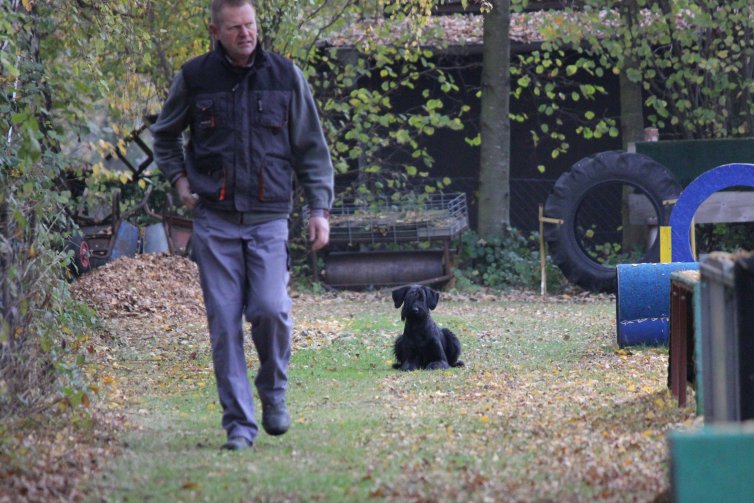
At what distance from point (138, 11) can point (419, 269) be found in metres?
6.83

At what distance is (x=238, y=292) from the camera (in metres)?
5.54

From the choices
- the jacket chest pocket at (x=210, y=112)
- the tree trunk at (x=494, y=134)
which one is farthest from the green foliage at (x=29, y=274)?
the tree trunk at (x=494, y=134)

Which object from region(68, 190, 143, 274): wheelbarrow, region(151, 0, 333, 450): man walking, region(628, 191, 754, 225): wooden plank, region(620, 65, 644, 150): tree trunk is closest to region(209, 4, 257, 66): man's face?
region(151, 0, 333, 450): man walking

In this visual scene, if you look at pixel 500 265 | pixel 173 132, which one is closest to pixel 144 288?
pixel 500 265

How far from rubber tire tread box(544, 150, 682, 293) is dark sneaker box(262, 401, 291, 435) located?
1111cm

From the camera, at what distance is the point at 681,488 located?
10.1 ft

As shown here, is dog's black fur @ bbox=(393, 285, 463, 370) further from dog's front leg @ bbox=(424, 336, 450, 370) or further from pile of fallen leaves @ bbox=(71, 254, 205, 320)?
pile of fallen leaves @ bbox=(71, 254, 205, 320)

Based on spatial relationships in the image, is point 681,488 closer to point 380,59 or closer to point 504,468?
point 504,468

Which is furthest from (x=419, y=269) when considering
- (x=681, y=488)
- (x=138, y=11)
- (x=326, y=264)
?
(x=681, y=488)

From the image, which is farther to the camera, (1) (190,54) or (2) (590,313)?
(1) (190,54)

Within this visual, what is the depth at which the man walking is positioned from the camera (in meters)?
5.46

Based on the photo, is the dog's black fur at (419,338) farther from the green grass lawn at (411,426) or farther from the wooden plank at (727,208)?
the wooden plank at (727,208)

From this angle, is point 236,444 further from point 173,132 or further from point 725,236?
point 725,236

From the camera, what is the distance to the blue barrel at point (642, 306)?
9.47 meters
